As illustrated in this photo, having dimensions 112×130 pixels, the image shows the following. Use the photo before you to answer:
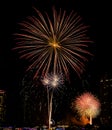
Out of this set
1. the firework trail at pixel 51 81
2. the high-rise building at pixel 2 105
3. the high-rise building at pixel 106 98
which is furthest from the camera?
the high-rise building at pixel 106 98

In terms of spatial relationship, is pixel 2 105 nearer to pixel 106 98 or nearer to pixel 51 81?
pixel 106 98

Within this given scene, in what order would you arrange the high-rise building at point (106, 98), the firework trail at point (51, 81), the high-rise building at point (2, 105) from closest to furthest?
the firework trail at point (51, 81)
the high-rise building at point (2, 105)
the high-rise building at point (106, 98)

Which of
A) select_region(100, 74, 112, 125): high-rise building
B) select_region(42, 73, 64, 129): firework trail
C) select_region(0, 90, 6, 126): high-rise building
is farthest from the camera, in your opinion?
select_region(100, 74, 112, 125): high-rise building

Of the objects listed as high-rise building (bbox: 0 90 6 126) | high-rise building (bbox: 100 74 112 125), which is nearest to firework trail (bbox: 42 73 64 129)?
high-rise building (bbox: 0 90 6 126)

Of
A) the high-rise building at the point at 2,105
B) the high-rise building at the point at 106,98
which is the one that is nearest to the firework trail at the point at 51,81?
the high-rise building at the point at 2,105

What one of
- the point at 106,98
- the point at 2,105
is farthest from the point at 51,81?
the point at 106,98

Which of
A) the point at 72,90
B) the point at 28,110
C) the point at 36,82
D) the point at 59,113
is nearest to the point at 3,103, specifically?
the point at 28,110

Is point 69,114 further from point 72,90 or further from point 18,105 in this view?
point 18,105

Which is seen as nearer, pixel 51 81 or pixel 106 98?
pixel 51 81

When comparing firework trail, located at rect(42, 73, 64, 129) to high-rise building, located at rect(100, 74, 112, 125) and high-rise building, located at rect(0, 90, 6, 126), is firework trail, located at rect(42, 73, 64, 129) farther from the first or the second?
high-rise building, located at rect(100, 74, 112, 125)

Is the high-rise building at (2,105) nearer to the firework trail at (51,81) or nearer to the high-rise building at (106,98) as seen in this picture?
the high-rise building at (106,98)

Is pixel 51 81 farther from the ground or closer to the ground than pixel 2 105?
closer to the ground

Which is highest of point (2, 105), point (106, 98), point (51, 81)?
point (106, 98)
